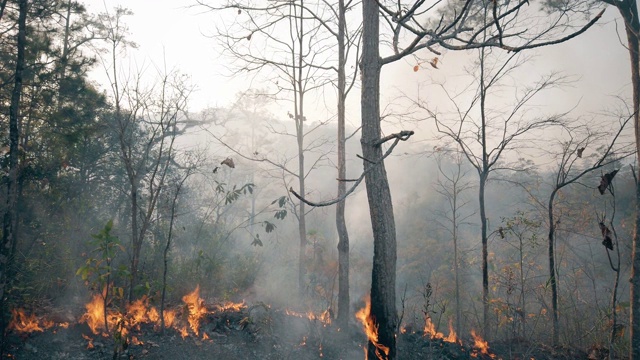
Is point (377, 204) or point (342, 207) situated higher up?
point (342, 207)

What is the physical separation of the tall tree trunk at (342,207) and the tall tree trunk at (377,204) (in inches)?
131

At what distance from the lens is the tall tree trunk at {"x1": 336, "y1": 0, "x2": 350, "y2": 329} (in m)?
8.23

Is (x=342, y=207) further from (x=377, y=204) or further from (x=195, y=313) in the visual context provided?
(x=195, y=313)

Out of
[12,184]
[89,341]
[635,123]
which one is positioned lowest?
[89,341]

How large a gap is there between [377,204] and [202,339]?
4.82 metres

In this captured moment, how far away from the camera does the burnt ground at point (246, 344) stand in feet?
18.4

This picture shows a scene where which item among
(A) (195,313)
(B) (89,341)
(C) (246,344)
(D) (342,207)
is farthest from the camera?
(D) (342,207)

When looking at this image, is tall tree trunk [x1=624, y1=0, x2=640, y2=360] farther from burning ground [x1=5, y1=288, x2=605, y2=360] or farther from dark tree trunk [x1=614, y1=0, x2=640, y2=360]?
burning ground [x1=5, y1=288, x2=605, y2=360]

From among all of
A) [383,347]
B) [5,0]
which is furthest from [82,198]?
[383,347]

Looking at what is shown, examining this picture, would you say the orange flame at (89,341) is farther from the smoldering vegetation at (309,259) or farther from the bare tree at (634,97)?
the bare tree at (634,97)

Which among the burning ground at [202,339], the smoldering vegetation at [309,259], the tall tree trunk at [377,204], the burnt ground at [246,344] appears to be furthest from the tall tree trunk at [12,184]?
the tall tree trunk at [377,204]

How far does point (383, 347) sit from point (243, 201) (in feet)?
90.3

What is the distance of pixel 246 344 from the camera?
6645 millimetres

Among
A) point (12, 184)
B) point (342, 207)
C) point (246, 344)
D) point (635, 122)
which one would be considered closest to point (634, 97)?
point (635, 122)
